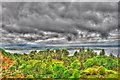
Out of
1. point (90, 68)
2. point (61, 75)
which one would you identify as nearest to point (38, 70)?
point (61, 75)

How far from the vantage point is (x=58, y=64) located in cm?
903

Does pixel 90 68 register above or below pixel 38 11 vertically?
below

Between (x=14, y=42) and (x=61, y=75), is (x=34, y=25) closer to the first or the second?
(x=14, y=42)

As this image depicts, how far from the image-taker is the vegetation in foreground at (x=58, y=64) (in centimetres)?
894

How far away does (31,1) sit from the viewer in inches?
352

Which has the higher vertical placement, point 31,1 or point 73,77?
point 31,1

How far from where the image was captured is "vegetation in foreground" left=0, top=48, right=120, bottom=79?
29.3 feet

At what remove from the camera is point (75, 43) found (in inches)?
352

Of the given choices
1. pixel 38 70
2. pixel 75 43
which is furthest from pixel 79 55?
pixel 38 70

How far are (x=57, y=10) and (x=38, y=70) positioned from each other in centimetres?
131

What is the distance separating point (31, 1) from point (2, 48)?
114 centimetres

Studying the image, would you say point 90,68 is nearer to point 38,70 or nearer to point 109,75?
point 109,75

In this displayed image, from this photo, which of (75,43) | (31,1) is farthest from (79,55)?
(31,1)

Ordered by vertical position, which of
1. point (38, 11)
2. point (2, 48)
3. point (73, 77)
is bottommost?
point (73, 77)
